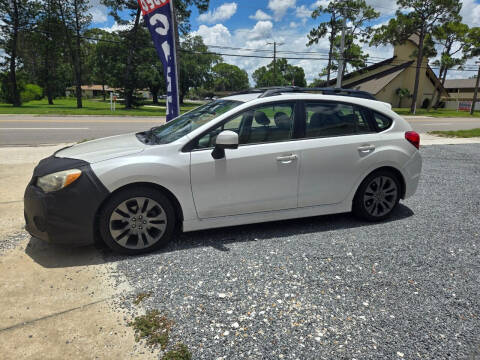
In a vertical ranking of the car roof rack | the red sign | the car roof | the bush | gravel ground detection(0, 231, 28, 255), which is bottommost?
gravel ground detection(0, 231, 28, 255)

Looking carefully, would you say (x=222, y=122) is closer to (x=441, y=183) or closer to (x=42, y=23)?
(x=441, y=183)

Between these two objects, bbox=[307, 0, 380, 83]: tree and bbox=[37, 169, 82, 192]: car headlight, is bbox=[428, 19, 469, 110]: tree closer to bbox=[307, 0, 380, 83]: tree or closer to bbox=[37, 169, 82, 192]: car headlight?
bbox=[307, 0, 380, 83]: tree

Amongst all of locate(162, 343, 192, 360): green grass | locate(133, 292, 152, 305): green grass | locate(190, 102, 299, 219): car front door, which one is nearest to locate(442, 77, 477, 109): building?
locate(190, 102, 299, 219): car front door

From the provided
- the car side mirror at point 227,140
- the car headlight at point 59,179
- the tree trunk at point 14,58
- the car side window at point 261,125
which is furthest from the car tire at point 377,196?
the tree trunk at point 14,58

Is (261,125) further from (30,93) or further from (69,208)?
(30,93)

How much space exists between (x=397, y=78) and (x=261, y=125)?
→ 51.2m

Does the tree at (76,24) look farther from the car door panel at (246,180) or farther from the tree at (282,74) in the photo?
the tree at (282,74)

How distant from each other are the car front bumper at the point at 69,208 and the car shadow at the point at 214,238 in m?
0.24

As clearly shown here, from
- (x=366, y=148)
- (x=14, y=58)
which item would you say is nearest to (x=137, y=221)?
(x=366, y=148)

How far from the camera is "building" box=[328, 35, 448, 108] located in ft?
156

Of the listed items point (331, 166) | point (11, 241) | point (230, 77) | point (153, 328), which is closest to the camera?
point (153, 328)

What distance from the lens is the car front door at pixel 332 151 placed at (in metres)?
3.86

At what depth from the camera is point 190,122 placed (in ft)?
12.9

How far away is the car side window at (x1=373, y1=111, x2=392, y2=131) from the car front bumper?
10.9ft
